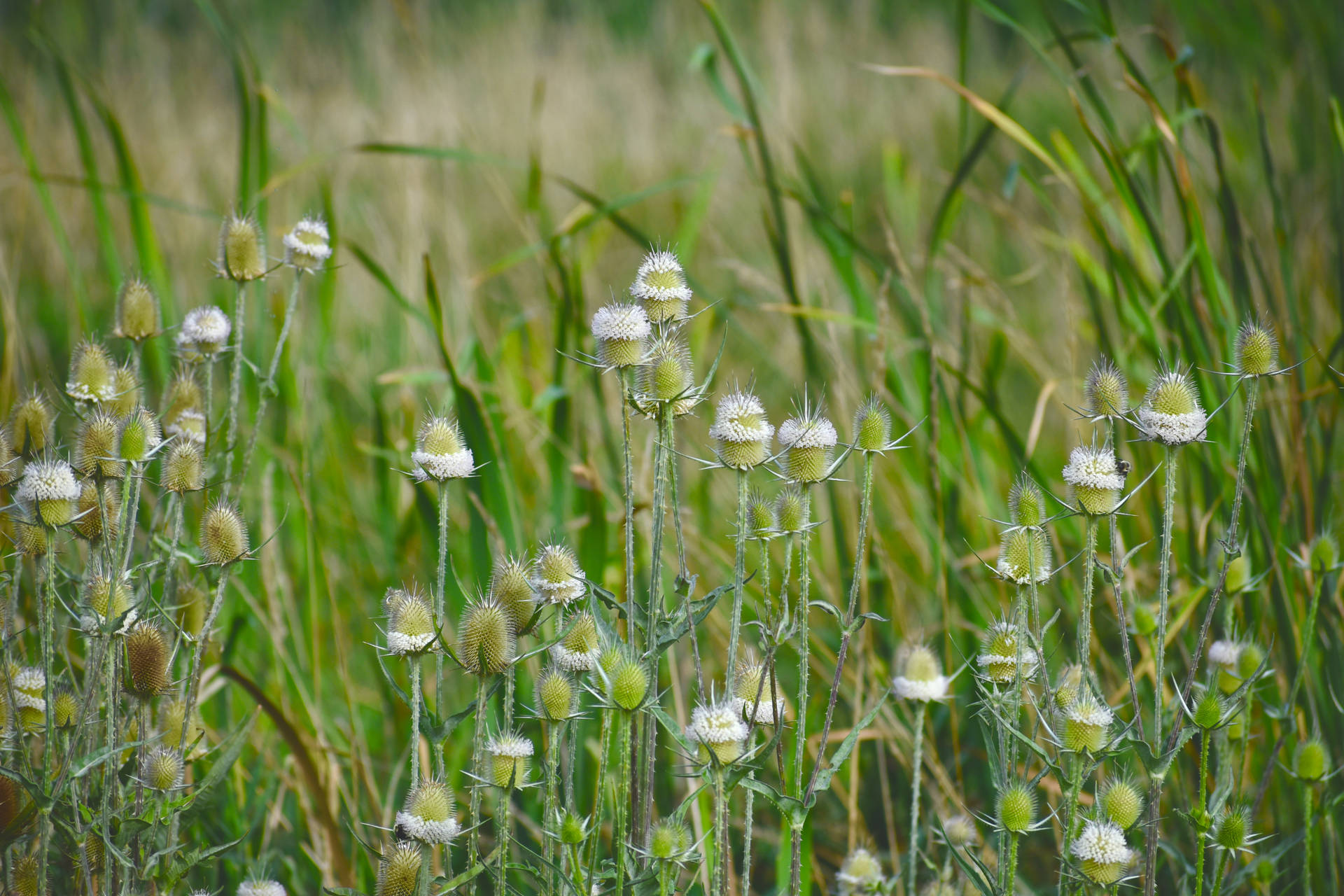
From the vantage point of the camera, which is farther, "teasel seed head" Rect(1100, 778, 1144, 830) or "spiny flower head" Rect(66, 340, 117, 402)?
"spiny flower head" Rect(66, 340, 117, 402)

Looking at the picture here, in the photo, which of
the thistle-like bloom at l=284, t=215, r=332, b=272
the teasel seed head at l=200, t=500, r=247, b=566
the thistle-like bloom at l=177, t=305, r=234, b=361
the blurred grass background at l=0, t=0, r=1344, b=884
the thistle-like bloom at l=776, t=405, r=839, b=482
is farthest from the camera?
the blurred grass background at l=0, t=0, r=1344, b=884

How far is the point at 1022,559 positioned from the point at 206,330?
1271 mm

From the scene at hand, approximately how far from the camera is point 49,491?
128 cm

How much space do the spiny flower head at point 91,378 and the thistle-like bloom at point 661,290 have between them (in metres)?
0.81

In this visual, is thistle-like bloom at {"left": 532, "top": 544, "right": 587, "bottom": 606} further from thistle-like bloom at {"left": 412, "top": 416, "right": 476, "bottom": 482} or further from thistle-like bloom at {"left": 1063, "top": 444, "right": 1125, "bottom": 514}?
thistle-like bloom at {"left": 1063, "top": 444, "right": 1125, "bottom": 514}

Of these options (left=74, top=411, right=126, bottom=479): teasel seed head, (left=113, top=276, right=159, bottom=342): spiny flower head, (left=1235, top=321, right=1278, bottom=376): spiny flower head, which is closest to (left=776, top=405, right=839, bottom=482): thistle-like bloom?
(left=1235, top=321, right=1278, bottom=376): spiny flower head

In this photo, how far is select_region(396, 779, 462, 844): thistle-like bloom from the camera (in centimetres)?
125

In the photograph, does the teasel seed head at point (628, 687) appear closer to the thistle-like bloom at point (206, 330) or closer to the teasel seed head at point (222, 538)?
the teasel seed head at point (222, 538)

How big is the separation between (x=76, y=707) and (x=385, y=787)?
1120 millimetres

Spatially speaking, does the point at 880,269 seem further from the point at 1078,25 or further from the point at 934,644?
the point at 1078,25

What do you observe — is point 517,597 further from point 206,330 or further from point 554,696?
point 206,330

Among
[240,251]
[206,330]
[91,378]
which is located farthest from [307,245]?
[91,378]

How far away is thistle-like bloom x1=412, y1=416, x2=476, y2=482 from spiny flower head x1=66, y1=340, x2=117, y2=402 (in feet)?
1.66

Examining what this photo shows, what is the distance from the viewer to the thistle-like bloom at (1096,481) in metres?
1.33
